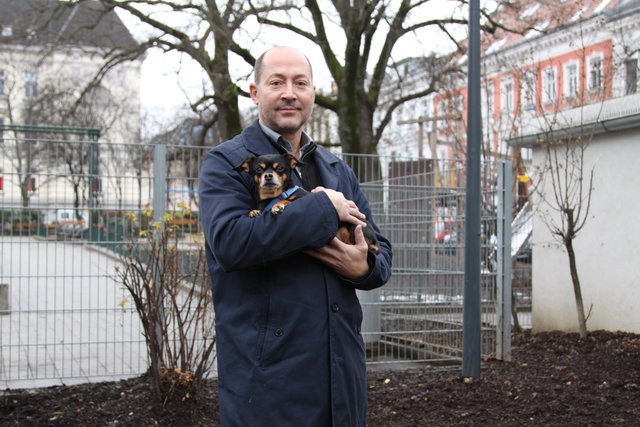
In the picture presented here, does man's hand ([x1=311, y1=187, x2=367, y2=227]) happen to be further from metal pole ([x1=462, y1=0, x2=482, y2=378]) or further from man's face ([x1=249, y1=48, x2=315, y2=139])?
metal pole ([x1=462, y1=0, x2=482, y2=378])

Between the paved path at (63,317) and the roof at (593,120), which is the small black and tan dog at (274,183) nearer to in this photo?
the paved path at (63,317)

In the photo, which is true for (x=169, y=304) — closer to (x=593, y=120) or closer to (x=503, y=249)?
(x=503, y=249)

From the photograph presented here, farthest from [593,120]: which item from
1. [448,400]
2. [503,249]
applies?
[448,400]

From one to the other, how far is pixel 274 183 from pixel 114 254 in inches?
188

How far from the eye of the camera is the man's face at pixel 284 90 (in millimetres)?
2650

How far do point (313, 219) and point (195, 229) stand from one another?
4.66 m

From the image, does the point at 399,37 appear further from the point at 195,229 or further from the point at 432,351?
the point at 195,229

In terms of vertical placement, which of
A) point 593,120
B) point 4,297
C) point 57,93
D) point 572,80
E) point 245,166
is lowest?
point 4,297

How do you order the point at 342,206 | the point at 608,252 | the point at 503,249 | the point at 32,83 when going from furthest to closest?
the point at 32,83 → the point at 608,252 → the point at 503,249 → the point at 342,206

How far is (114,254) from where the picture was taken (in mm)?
6891

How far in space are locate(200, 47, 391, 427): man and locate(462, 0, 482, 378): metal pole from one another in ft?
14.6

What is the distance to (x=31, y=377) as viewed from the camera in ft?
23.8

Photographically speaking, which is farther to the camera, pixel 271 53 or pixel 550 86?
pixel 550 86

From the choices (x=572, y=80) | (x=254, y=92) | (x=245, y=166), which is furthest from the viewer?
(x=572, y=80)
